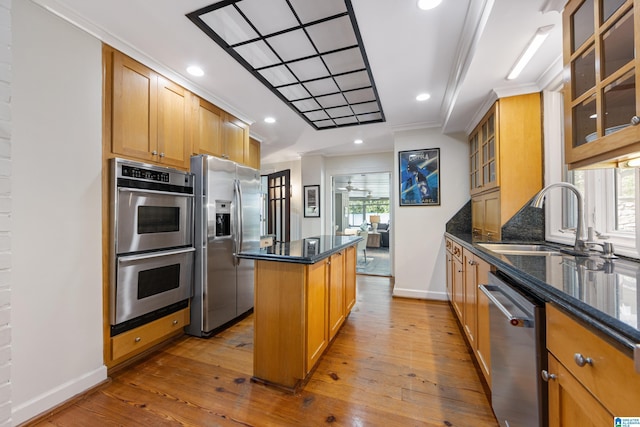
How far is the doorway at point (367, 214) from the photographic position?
5913 millimetres

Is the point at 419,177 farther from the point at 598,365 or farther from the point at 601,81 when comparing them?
the point at 598,365

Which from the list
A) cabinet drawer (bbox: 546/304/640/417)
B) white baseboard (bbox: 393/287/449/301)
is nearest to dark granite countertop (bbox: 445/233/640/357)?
cabinet drawer (bbox: 546/304/640/417)

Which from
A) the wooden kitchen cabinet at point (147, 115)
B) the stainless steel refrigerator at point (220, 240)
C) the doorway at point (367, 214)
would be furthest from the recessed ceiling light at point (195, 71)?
the doorway at point (367, 214)

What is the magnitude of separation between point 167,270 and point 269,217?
333 centimetres

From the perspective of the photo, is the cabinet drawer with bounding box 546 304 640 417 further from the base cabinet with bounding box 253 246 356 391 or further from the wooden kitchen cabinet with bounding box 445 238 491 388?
the base cabinet with bounding box 253 246 356 391

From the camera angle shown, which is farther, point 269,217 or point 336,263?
point 269,217

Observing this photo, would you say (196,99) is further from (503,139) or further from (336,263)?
(503,139)

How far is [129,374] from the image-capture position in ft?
6.34

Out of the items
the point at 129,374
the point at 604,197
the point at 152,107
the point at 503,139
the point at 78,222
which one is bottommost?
the point at 129,374

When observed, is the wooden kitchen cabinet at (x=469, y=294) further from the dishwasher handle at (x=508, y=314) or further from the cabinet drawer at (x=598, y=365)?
the cabinet drawer at (x=598, y=365)

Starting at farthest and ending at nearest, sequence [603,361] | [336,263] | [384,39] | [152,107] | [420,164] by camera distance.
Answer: [420,164], [336,263], [152,107], [384,39], [603,361]

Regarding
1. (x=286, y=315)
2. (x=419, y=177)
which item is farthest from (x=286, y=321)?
(x=419, y=177)

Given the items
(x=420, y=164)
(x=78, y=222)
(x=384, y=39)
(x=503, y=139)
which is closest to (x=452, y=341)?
(x=503, y=139)

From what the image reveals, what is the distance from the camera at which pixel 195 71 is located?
2.33 metres
